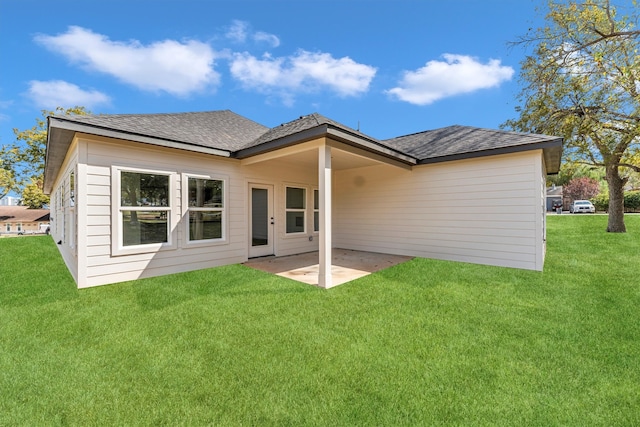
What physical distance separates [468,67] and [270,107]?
9337mm

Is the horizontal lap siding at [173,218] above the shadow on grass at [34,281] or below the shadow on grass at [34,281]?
above

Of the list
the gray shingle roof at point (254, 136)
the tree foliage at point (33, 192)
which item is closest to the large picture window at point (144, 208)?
the gray shingle roof at point (254, 136)

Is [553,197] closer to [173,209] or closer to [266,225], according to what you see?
[266,225]

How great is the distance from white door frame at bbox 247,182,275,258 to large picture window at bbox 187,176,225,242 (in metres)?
0.88

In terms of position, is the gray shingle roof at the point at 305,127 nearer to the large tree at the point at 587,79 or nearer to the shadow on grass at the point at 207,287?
the shadow on grass at the point at 207,287

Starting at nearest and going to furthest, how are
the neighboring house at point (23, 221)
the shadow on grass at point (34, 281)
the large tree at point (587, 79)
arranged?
the shadow on grass at point (34, 281), the large tree at point (587, 79), the neighboring house at point (23, 221)

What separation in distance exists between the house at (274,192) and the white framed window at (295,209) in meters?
0.04

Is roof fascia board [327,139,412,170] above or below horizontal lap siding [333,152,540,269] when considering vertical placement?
above

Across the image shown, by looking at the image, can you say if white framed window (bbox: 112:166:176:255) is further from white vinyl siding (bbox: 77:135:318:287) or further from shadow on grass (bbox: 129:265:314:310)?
shadow on grass (bbox: 129:265:314:310)

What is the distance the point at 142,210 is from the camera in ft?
17.3

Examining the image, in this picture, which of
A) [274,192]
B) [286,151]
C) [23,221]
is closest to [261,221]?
[274,192]

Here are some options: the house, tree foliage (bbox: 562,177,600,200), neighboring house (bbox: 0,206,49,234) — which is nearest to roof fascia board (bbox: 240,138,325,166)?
the house

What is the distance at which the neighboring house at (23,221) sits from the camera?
127ft

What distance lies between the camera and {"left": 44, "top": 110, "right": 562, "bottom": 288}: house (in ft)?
16.0
